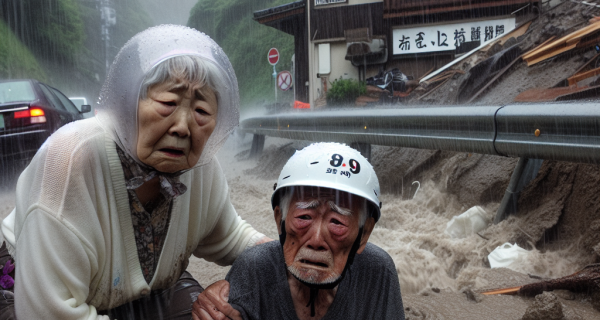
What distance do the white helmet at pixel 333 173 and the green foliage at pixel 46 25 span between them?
34.6 metres

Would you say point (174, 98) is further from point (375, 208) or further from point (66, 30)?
point (66, 30)

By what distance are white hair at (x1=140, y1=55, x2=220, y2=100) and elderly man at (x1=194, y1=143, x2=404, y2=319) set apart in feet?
1.74

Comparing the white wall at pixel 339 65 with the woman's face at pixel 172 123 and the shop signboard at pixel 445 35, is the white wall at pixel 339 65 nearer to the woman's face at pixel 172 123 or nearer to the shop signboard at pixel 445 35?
the shop signboard at pixel 445 35

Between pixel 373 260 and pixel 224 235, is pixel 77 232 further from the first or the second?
pixel 373 260

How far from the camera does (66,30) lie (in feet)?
129

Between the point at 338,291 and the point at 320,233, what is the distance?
0.97 ft

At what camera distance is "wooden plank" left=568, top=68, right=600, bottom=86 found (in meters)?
5.28

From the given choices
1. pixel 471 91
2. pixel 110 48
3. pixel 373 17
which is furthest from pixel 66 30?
pixel 471 91

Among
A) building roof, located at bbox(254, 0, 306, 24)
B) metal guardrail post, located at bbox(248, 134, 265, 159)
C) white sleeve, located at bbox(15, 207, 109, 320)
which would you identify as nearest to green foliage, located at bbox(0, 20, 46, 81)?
building roof, located at bbox(254, 0, 306, 24)

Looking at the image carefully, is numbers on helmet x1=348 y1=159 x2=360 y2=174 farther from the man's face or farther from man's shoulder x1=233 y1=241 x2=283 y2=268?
man's shoulder x1=233 y1=241 x2=283 y2=268

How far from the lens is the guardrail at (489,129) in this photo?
3410 mm

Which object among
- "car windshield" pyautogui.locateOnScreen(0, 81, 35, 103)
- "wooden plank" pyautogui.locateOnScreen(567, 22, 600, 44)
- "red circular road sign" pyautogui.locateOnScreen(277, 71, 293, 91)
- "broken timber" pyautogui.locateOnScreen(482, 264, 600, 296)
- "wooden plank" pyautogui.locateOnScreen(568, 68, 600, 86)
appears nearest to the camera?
"broken timber" pyautogui.locateOnScreen(482, 264, 600, 296)

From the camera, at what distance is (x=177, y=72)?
2.13m

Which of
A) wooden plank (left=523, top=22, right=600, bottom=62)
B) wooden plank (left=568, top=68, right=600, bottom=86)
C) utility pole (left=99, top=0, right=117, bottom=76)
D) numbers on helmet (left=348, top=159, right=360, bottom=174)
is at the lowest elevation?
numbers on helmet (left=348, top=159, right=360, bottom=174)
